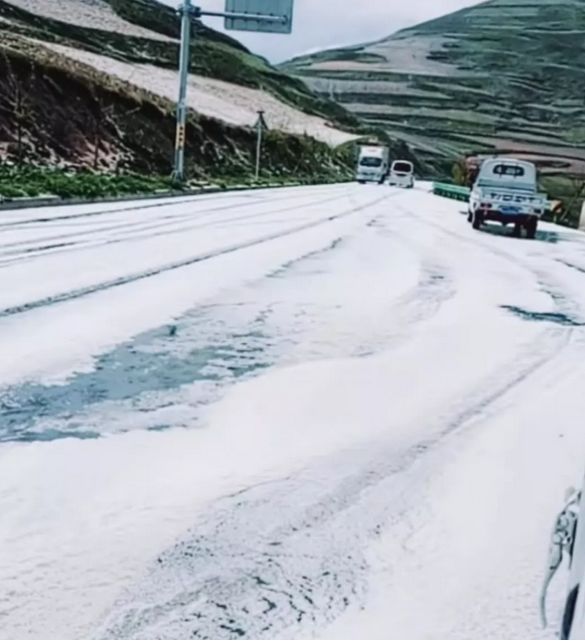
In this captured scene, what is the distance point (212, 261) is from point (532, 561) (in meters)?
8.39

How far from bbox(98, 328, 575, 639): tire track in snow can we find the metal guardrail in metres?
34.3

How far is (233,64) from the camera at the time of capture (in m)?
82.9

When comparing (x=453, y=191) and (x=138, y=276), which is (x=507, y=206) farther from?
(x=453, y=191)

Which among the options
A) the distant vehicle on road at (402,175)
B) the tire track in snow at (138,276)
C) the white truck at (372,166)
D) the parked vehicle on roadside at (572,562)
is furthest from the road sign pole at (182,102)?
the white truck at (372,166)

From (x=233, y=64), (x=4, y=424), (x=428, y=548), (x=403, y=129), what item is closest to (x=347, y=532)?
(x=428, y=548)

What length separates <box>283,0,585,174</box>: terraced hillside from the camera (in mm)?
101125

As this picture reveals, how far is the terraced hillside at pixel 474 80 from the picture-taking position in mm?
101125

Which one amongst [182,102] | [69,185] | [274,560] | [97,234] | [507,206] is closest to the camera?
[274,560]

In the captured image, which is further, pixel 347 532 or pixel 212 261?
pixel 212 261

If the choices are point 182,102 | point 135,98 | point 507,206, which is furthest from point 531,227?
point 135,98

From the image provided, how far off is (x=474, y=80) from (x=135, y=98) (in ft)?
288

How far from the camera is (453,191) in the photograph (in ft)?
138

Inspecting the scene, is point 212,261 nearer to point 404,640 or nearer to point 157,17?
point 404,640

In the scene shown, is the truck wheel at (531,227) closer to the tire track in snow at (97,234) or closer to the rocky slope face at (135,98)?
the tire track in snow at (97,234)
